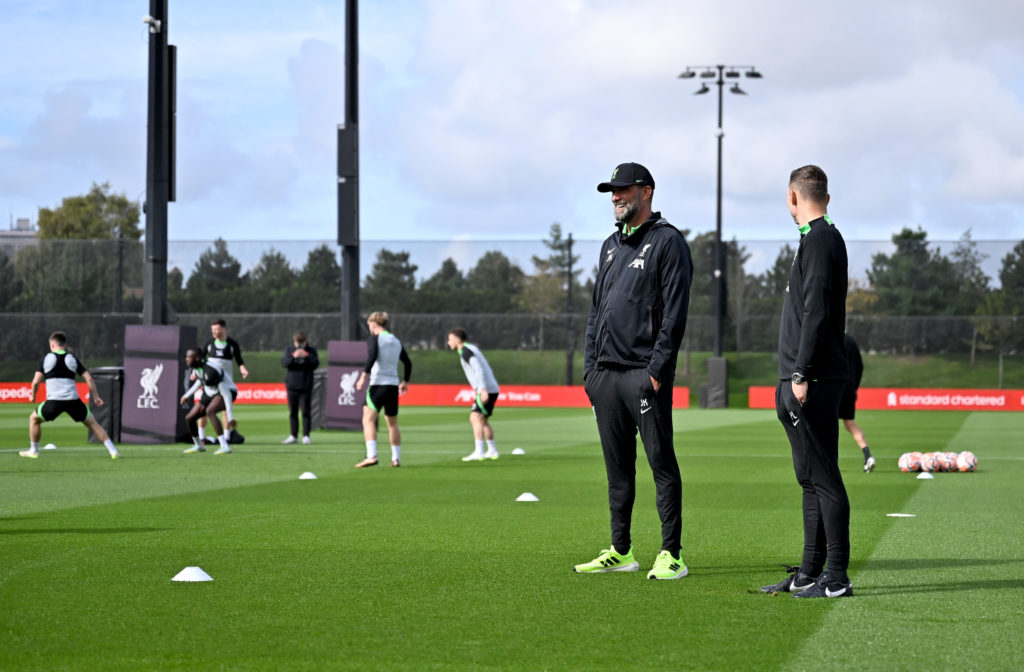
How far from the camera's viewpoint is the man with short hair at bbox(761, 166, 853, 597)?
686 cm

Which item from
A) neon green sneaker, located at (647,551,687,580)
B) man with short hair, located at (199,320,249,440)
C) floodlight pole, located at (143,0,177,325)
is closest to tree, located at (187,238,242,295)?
floodlight pole, located at (143,0,177,325)

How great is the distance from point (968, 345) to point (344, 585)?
39.8 metres

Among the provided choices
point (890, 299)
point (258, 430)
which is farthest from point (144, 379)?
point (890, 299)

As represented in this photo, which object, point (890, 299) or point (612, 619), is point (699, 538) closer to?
A: point (612, 619)

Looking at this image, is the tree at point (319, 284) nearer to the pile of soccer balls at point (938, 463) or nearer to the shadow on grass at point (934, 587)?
the pile of soccer balls at point (938, 463)

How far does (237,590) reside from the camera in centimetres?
726

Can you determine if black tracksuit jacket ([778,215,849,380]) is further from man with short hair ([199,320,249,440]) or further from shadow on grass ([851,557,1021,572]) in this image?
man with short hair ([199,320,249,440])

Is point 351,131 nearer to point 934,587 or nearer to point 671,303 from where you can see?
point 671,303

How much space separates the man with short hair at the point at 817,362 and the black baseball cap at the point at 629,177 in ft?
3.05

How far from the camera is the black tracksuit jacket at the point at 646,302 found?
7.43 m

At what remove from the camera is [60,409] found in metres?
17.5

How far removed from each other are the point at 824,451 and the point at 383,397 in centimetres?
1028

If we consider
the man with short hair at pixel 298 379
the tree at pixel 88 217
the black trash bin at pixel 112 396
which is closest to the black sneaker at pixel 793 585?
the man with short hair at pixel 298 379

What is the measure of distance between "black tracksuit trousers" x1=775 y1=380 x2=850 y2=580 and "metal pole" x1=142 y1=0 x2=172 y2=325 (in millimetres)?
17276
